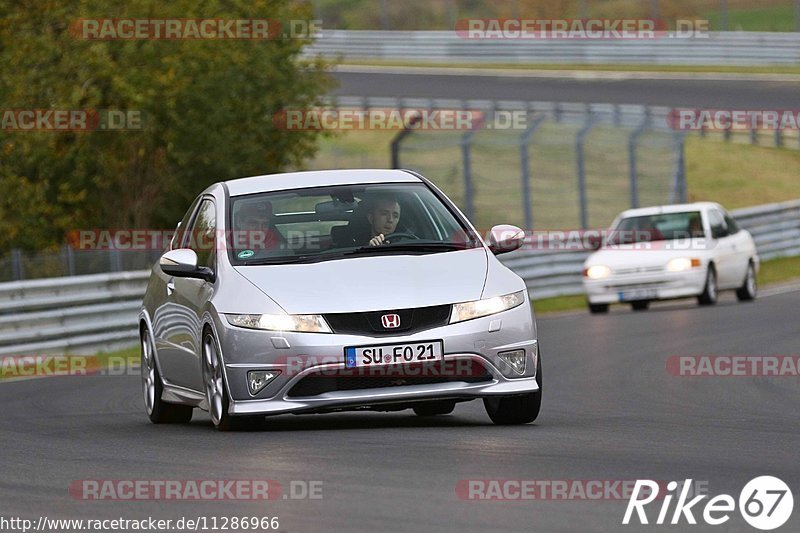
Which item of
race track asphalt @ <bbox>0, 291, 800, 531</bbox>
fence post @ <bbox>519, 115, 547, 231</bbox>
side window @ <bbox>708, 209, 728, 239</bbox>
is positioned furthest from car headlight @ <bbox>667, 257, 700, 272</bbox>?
race track asphalt @ <bbox>0, 291, 800, 531</bbox>

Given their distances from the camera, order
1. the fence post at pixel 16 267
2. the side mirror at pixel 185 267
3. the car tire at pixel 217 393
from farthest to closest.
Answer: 1. the fence post at pixel 16 267
2. the side mirror at pixel 185 267
3. the car tire at pixel 217 393

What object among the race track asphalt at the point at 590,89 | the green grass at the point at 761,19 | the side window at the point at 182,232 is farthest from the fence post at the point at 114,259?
the green grass at the point at 761,19

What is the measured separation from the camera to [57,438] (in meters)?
10.8

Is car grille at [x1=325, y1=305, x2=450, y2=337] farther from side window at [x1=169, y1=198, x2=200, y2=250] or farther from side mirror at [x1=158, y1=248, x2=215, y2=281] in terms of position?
side window at [x1=169, y1=198, x2=200, y2=250]

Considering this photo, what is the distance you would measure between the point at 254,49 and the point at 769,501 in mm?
23598

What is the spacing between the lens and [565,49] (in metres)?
53.1

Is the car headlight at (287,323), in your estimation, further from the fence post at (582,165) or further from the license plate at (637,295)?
the fence post at (582,165)

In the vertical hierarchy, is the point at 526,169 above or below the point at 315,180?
below

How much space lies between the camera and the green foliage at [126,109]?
26969 millimetres

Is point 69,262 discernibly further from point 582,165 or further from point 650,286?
point 582,165

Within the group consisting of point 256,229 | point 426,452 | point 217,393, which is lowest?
point 217,393

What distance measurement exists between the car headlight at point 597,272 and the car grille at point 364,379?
15.2 m

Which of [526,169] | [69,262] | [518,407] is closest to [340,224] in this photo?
[518,407]

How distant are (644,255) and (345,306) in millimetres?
15594
